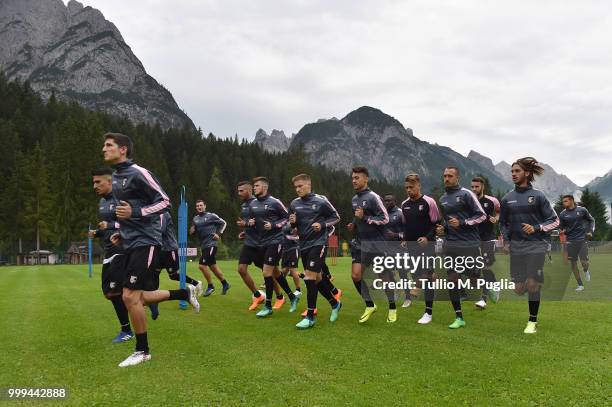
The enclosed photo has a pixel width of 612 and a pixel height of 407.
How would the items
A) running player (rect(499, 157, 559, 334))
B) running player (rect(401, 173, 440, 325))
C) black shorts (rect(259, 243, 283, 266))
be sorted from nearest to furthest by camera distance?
running player (rect(499, 157, 559, 334)) → running player (rect(401, 173, 440, 325)) → black shorts (rect(259, 243, 283, 266))

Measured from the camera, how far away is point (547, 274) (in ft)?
31.0

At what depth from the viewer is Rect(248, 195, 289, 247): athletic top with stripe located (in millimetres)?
10297

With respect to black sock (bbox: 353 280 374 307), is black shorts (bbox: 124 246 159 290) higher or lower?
higher

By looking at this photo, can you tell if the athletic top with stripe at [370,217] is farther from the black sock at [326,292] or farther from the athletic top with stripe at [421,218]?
the black sock at [326,292]

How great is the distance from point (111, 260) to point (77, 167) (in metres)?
67.3

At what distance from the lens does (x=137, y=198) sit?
6.19m

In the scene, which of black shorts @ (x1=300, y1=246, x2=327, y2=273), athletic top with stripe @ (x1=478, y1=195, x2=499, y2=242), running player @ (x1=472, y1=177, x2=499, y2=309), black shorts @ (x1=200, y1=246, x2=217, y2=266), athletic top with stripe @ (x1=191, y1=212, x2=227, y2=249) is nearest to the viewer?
black shorts @ (x1=300, y1=246, x2=327, y2=273)

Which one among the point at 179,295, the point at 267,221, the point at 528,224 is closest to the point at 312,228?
the point at 267,221

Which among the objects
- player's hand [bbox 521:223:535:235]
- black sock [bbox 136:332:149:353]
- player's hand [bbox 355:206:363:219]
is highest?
player's hand [bbox 355:206:363:219]

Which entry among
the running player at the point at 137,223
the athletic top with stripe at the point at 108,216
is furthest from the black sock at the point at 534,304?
the athletic top with stripe at the point at 108,216

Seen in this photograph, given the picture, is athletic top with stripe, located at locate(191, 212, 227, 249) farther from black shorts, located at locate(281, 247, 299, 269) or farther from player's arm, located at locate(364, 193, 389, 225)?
player's arm, located at locate(364, 193, 389, 225)

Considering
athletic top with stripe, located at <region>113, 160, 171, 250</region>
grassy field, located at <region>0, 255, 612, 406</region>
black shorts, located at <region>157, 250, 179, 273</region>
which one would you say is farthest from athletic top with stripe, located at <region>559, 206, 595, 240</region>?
athletic top with stripe, located at <region>113, 160, 171, 250</region>

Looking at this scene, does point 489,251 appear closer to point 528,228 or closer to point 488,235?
point 488,235

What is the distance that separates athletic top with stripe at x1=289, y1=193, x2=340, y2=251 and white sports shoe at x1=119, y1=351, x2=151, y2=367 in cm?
358
